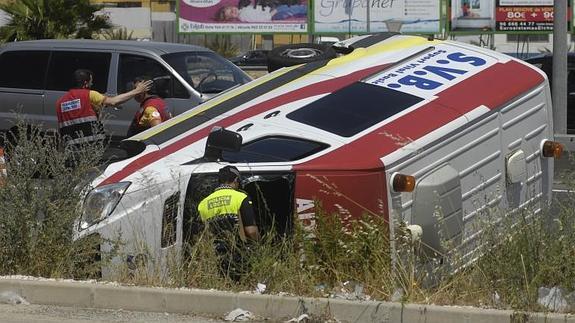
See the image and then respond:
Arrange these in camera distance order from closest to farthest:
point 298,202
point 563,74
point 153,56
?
1. point 298,202
2. point 153,56
3. point 563,74

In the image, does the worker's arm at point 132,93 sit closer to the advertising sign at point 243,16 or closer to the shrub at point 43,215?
the shrub at point 43,215

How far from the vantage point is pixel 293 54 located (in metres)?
9.36

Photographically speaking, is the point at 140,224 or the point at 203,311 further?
the point at 140,224

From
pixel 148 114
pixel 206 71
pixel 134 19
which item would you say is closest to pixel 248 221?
pixel 148 114

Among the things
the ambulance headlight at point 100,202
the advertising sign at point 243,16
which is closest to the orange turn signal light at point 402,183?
the ambulance headlight at point 100,202

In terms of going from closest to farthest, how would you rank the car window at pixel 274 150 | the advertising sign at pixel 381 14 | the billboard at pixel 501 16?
the car window at pixel 274 150
the advertising sign at pixel 381 14
the billboard at pixel 501 16

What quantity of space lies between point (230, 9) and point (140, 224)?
98.3ft

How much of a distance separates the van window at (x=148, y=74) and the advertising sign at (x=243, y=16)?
899 inches

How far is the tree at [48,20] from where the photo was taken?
84.8ft

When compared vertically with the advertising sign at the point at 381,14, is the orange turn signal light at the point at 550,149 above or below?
above

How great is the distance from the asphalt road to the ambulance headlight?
74 cm

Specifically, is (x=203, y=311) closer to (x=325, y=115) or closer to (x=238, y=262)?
(x=238, y=262)

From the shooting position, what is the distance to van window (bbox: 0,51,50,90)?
45.1ft

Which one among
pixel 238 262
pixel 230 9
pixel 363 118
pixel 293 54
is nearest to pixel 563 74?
pixel 293 54
